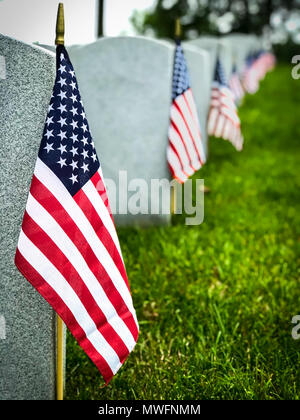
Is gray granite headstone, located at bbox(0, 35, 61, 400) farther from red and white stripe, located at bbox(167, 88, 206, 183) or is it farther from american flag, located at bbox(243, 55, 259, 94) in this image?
american flag, located at bbox(243, 55, 259, 94)

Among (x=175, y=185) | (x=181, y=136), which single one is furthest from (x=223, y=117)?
(x=181, y=136)

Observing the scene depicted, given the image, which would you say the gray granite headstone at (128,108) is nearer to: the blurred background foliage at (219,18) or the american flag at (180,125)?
the american flag at (180,125)

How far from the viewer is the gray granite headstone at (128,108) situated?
4.34 m

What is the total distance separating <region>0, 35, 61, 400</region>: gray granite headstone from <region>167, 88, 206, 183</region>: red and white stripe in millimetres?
2498

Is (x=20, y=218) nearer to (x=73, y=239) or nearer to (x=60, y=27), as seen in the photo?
(x=73, y=239)

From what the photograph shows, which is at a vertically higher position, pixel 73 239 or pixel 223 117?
pixel 223 117

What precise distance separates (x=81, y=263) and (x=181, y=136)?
2.67 metres

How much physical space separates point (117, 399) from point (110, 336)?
1.76 feet

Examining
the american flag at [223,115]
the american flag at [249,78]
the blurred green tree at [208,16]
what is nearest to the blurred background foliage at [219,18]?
the blurred green tree at [208,16]

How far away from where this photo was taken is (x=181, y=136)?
4.51m

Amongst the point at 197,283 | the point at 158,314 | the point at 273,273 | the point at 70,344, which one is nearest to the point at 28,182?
the point at 70,344

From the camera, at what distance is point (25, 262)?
1960 mm

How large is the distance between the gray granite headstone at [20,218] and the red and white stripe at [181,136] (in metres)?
2.50

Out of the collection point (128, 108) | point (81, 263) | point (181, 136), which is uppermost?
point (128, 108)
